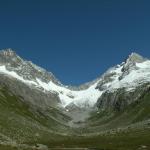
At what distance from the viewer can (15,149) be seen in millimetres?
96750

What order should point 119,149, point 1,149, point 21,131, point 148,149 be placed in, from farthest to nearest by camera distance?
point 21,131, point 119,149, point 148,149, point 1,149

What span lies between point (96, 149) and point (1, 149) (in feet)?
117

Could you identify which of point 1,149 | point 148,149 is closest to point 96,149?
point 148,149

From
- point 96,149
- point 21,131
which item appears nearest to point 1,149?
point 96,149

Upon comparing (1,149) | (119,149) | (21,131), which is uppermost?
(21,131)

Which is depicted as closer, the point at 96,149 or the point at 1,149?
the point at 1,149

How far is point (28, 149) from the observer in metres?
101

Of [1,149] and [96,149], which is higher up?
[96,149]

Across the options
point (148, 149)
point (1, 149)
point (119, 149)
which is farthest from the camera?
point (119, 149)

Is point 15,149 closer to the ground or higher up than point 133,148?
closer to the ground

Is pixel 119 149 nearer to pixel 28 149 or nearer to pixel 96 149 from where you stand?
pixel 96 149

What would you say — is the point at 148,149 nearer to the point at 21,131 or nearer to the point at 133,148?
the point at 133,148

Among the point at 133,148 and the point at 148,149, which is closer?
the point at 148,149

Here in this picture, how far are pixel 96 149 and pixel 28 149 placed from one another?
2786cm
